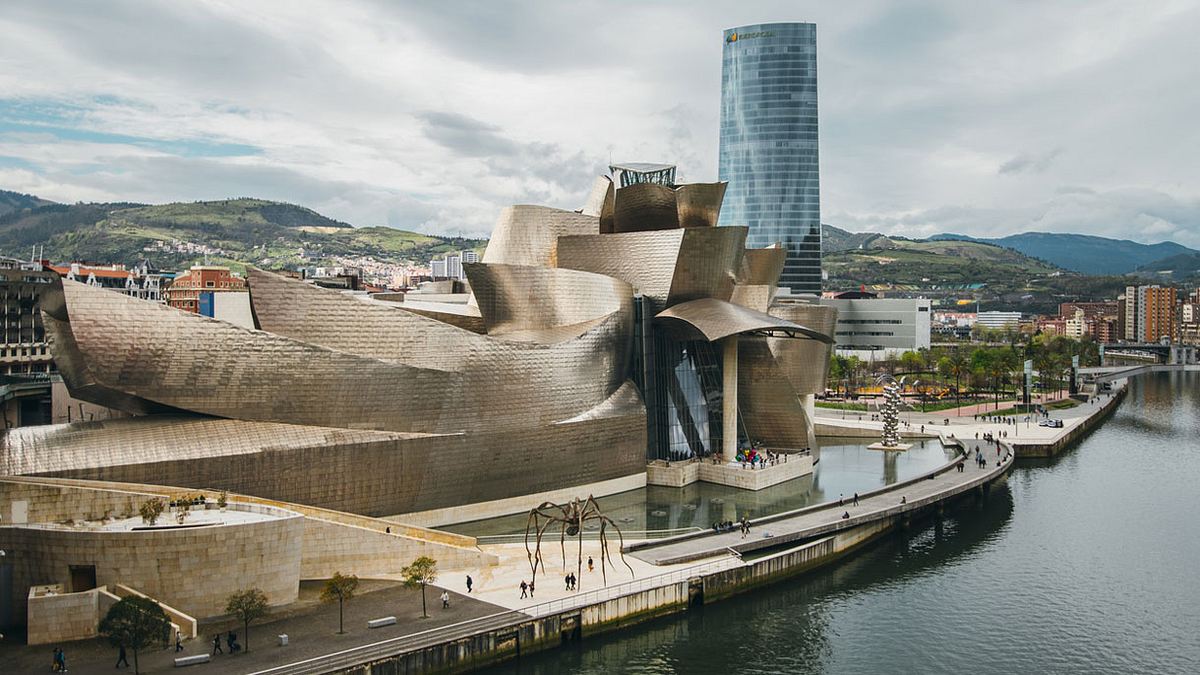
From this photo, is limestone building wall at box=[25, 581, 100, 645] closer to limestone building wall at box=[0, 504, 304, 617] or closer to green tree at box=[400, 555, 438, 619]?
limestone building wall at box=[0, 504, 304, 617]

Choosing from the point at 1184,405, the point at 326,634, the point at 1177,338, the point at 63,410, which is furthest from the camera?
the point at 1177,338

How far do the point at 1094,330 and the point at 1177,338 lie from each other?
619 inches

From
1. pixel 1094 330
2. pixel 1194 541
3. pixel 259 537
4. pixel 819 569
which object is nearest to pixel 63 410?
pixel 259 537

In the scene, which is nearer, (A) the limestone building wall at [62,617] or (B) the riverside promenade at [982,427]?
(A) the limestone building wall at [62,617]

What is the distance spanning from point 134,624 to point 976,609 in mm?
24063

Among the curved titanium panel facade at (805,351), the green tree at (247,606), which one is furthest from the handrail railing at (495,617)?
the curved titanium panel facade at (805,351)

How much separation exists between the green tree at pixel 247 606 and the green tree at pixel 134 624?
1734 mm

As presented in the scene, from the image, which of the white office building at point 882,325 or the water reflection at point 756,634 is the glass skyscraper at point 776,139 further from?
the water reflection at point 756,634

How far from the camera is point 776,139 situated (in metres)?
126

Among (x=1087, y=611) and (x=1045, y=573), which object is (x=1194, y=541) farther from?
A: (x=1087, y=611)

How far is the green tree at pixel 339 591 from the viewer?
76.9 ft

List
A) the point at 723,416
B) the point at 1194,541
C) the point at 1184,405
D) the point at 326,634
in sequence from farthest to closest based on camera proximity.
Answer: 1. the point at 1184,405
2. the point at 723,416
3. the point at 1194,541
4. the point at 326,634

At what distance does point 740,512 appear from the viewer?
38250 mm

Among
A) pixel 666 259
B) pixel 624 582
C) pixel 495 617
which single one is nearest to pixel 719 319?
pixel 666 259
